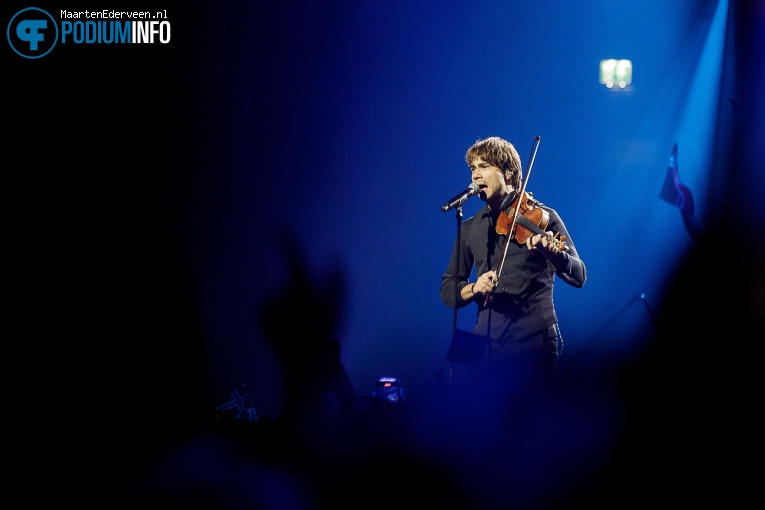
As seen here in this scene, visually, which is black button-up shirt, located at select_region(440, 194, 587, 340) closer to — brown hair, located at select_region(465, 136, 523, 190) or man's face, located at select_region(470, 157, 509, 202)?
man's face, located at select_region(470, 157, 509, 202)

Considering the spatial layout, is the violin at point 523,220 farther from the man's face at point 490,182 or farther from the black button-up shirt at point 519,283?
the man's face at point 490,182

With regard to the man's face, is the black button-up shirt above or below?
below

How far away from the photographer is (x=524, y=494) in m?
2.59

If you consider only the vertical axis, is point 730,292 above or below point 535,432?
above

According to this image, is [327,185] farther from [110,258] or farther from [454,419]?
[454,419]

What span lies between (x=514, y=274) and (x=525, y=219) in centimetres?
28

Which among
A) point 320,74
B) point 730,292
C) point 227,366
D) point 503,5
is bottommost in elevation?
point 227,366

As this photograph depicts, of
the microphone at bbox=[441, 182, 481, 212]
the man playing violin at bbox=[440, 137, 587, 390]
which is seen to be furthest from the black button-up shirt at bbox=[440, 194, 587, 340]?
the microphone at bbox=[441, 182, 481, 212]

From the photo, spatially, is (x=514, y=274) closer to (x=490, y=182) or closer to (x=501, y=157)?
(x=490, y=182)

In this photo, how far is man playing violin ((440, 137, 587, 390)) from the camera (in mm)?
3027

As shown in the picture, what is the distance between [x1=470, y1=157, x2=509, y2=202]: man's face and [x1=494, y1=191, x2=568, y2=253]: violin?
7.3 inches

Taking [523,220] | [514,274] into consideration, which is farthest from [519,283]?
[523,220]

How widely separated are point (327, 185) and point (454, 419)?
6.48ft

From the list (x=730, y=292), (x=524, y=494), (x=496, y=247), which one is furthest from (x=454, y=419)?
(x=730, y=292)
